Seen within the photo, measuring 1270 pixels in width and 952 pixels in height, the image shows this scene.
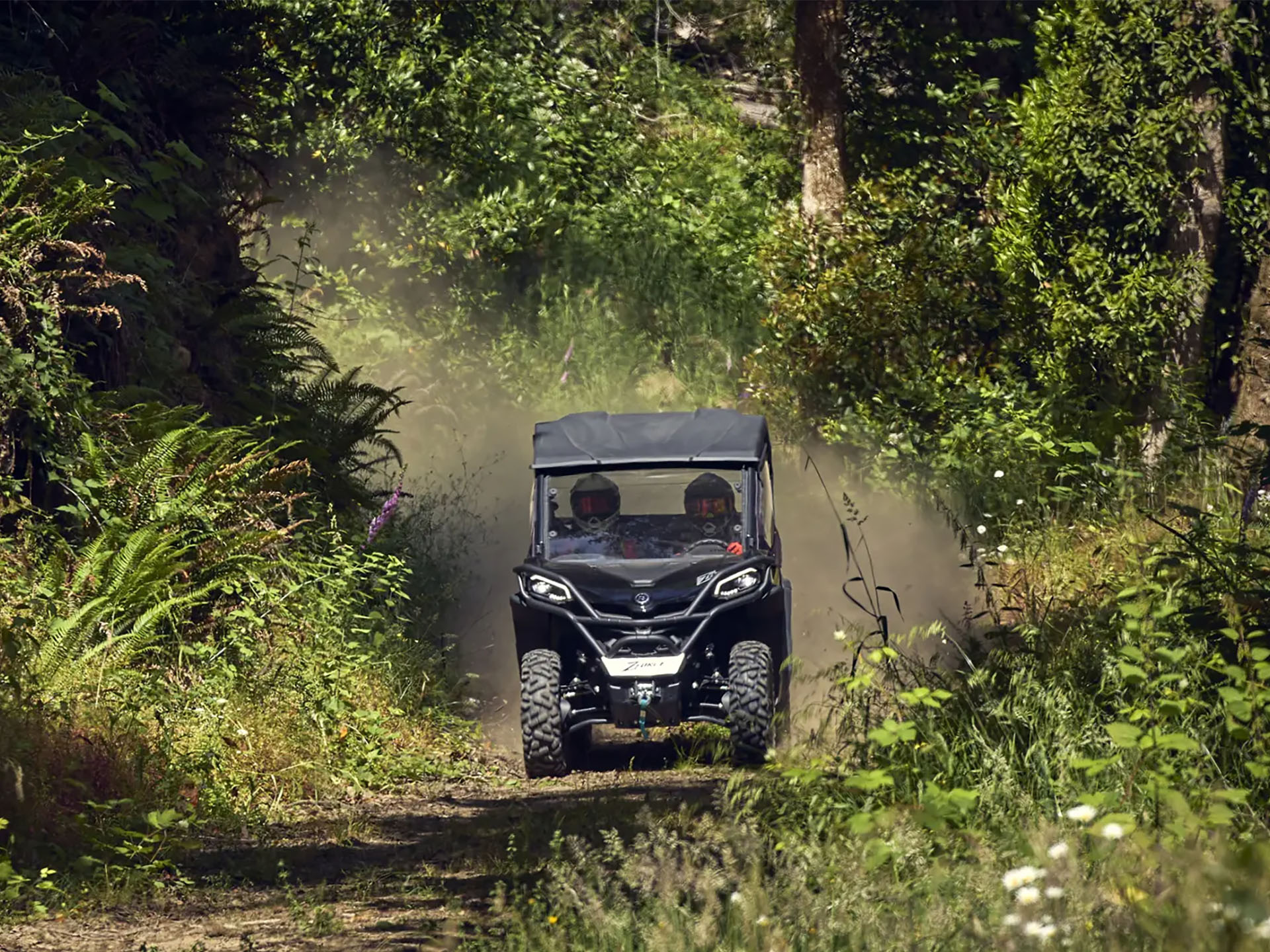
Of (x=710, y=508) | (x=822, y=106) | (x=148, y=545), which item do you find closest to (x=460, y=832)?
(x=148, y=545)

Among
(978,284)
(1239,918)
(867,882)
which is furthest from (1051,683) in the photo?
(978,284)

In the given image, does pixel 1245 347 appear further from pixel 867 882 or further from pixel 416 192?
pixel 416 192

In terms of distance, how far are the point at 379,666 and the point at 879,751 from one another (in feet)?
14.8

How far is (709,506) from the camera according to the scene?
36.0 feet

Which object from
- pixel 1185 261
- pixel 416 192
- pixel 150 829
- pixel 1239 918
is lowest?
pixel 150 829

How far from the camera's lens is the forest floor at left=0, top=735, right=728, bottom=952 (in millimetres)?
6117

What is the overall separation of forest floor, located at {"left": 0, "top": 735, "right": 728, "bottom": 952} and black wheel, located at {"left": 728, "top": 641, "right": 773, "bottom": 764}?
263 millimetres

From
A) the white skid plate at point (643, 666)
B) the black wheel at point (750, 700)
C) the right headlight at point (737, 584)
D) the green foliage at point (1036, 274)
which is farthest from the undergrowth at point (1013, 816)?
the green foliage at point (1036, 274)

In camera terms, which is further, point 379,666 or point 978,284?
point 978,284

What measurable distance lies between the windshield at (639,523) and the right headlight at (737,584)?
1.74 feet

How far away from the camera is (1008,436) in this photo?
1620 centimetres

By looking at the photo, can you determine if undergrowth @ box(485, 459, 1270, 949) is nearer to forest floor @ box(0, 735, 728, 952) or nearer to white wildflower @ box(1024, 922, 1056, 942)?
white wildflower @ box(1024, 922, 1056, 942)

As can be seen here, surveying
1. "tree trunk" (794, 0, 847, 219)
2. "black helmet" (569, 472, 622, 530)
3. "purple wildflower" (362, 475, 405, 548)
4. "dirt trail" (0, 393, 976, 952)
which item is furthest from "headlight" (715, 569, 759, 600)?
"tree trunk" (794, 0, 847, 219)

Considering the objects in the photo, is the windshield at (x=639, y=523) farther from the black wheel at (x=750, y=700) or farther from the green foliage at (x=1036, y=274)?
the green foliage at (x=1036, y=274)
